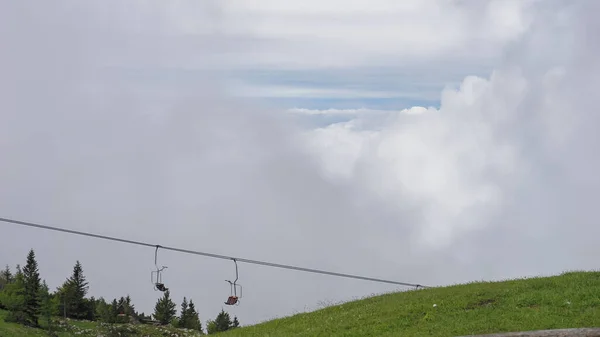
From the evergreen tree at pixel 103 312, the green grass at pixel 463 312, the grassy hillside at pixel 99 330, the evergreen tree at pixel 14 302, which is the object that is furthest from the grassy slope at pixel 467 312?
the evergreen tree at pixel 14 302

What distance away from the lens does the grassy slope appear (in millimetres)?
19125

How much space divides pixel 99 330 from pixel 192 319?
467 inches

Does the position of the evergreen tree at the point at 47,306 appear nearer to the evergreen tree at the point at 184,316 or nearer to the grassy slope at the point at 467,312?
the evergreen tree at the point at 184,316

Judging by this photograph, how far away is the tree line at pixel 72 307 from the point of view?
229 feet

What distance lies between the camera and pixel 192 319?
79750 millimetres

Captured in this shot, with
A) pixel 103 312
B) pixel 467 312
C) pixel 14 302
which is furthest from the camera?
pixel 103 312

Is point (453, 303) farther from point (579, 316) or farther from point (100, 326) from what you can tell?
point (100, 326)

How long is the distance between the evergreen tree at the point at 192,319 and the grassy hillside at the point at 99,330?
238 inches

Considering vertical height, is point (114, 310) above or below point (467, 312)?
above

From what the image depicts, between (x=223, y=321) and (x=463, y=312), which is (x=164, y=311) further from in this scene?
(x=463, y=312)

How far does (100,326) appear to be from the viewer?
70938mm

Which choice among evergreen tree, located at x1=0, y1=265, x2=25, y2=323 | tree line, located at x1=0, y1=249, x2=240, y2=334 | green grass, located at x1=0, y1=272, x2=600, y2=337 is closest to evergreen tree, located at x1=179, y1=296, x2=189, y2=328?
tree line, located at x1=0, y1=249, x2=240, y2=334

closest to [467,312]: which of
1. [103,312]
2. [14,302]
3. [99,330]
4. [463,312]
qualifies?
[463,312]

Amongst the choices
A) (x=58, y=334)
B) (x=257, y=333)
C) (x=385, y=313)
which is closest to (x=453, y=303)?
(x=385, y=313)
